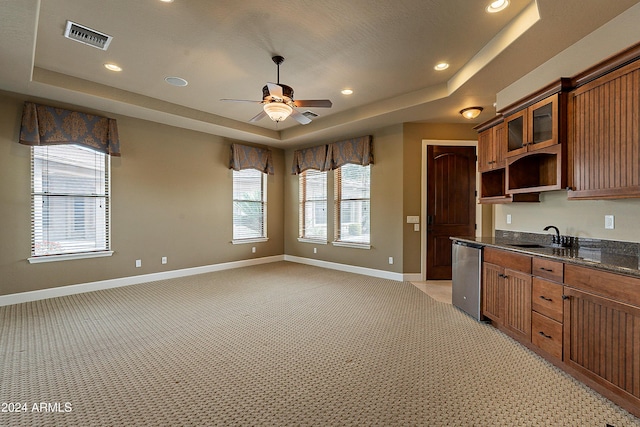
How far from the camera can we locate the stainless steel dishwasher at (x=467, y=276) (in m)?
3.36

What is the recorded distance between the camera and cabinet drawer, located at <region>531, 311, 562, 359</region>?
2.33m

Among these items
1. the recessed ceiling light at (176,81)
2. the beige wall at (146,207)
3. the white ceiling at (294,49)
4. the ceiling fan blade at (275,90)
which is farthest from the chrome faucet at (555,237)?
the beige wall at (146,207)

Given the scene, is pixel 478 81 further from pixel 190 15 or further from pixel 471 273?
pixel 190 15

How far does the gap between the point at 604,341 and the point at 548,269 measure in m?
0.61

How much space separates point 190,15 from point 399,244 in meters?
4.37

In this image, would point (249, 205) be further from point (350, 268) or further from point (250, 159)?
point (350, 268)

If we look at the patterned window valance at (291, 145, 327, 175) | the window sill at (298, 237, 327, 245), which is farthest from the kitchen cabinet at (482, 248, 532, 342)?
the patterned window valance at (291, 145, 327, 175)

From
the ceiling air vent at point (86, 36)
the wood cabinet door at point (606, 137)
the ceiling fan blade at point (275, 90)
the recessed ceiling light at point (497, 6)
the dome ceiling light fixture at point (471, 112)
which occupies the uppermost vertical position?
the ceiling air vent at point (86, 36)

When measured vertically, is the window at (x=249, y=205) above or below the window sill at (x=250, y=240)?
above

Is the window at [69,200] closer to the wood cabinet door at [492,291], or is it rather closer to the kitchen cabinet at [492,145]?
the wood cabinet door at [492,291]

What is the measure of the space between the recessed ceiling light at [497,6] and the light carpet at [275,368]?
2.99 m

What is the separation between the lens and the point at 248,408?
6.15 ft

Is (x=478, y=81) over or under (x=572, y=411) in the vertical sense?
over

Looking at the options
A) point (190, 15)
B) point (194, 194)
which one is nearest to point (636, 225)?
point (190, 15)
